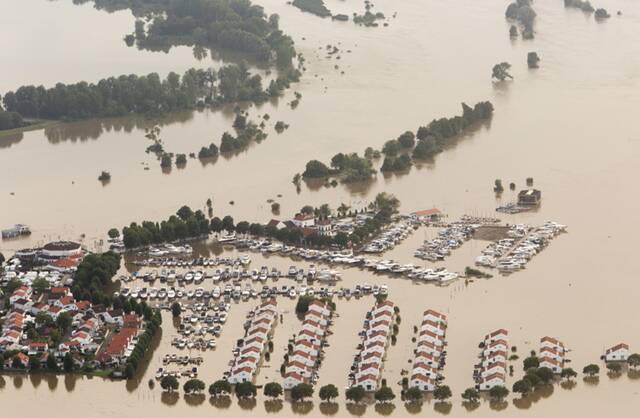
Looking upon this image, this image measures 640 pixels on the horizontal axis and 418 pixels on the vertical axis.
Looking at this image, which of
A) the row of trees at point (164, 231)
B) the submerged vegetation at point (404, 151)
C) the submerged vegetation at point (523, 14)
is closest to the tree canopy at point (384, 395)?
the row of trees at point (164, 231)

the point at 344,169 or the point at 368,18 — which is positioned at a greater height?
the point at 368,18

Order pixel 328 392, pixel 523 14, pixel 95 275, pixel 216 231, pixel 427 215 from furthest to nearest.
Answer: pixel 523 14 → pixel 427 215 → pixel 216 231 → pixel 95 275 → pixel 328 392

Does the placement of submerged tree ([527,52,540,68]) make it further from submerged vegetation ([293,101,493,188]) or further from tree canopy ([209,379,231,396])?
tree canopy ([209,379,231,396])

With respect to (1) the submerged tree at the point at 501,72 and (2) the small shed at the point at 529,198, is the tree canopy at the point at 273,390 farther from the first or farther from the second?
(1) the submerged tree at the point at 501,72

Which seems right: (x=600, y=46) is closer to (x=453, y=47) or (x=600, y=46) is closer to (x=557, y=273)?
(x=453, y=47)

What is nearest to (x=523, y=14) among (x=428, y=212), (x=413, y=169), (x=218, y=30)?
(x=218, y=30)

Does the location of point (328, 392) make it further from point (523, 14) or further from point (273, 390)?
point (523, 14)

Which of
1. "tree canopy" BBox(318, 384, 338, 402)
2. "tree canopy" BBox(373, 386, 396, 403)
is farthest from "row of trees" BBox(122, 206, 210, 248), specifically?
"tree canopy" BBox(373, 386, 396, 403)

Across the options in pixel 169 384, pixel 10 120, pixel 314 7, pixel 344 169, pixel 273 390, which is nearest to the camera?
pixel 273 390
